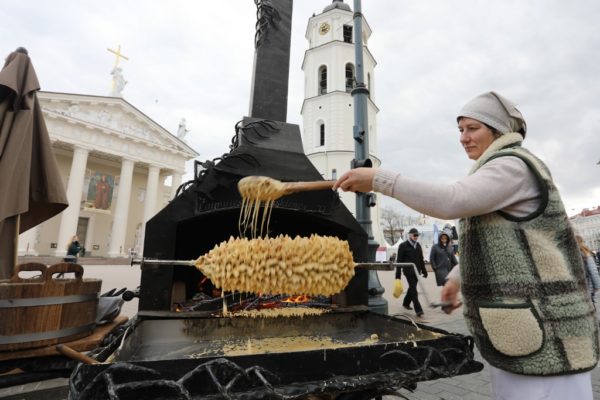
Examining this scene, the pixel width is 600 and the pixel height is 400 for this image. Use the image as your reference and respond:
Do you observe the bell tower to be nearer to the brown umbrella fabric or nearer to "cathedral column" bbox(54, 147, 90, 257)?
"cathedral column" bbox(54, 147, 90, 257)

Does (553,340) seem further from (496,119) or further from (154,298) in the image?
(154,298)

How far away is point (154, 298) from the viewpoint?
8.37ft

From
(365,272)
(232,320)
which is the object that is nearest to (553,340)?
(365,272)

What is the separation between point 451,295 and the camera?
2.01 meters

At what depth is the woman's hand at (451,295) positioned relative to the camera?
1.97m

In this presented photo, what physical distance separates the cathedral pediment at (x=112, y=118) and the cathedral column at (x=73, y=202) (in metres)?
2.81

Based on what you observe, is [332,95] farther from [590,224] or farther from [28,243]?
[590,224]

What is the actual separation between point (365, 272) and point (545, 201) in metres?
1.89

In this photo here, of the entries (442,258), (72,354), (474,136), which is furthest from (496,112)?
(442,258)

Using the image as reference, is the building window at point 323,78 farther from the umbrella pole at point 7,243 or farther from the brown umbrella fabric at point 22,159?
the umbrella pole at point 7,243

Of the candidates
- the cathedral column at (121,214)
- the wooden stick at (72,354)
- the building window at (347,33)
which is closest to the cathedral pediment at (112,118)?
the cathedral column at (121,214)

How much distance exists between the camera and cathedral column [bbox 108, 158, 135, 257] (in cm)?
2980

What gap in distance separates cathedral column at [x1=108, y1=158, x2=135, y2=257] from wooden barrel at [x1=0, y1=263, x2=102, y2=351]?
103 feet

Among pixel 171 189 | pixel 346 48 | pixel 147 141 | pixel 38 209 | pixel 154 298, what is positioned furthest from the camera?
pixel 171 189
